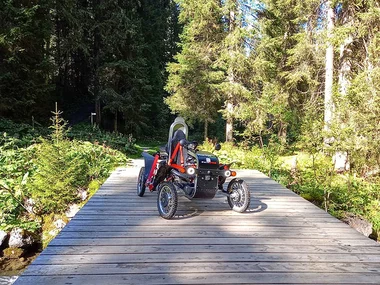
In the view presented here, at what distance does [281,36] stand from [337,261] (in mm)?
12844

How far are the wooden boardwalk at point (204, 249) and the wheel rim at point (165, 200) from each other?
15 cm

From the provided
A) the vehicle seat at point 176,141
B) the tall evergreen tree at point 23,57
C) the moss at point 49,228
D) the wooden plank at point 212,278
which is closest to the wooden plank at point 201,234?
the wooden plank at point 212,278

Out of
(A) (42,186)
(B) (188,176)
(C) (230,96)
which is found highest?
(C) (230,96)

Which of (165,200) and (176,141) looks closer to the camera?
(165,200)

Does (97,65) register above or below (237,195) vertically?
above

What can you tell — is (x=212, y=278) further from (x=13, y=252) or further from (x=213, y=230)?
(x=13, y=252)

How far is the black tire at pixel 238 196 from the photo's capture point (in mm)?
4196

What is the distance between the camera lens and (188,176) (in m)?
3.97

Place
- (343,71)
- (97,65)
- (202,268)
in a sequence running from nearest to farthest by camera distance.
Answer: (202,268) < (343,71) < (97,65)

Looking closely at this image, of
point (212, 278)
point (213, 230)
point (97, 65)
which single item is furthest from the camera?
point (97, 65)

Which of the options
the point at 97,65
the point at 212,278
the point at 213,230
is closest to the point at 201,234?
the point at 213,230

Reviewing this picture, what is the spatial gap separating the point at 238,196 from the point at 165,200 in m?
1.03

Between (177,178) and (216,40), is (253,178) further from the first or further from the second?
(216,40)

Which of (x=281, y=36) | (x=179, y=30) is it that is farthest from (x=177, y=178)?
(x=179, y=30)
